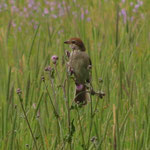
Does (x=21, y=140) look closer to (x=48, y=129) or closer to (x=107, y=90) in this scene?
(x=48, y=129)

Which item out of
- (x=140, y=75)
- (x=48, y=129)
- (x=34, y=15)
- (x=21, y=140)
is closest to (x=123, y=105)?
(x=140, y=75)

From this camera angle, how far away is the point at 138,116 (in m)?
2.82

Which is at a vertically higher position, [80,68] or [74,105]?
[80,68]

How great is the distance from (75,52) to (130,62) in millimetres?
790

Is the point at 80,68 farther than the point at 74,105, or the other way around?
the point at 80,68

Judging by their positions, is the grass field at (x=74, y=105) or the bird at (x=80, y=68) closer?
the grass field at (x=74, y=105)

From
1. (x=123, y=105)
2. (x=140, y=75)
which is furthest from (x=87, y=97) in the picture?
(x=140, y=75)

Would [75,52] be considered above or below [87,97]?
above

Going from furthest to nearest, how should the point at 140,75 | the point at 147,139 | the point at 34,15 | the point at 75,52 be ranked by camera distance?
1. the point at 34,15
2. the point at 140,75
3. the point at 75,52
4. the point at 147,139

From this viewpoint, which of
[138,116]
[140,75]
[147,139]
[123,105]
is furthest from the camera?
[140,75]

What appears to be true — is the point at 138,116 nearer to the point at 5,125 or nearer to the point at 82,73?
the point at 82,73

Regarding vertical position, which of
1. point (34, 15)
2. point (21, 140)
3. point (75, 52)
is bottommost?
point (21, 140)

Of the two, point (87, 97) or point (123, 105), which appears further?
point (123, 105)

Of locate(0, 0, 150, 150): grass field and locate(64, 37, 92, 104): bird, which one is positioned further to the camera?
locate(64, 37, 92, 104): bird
